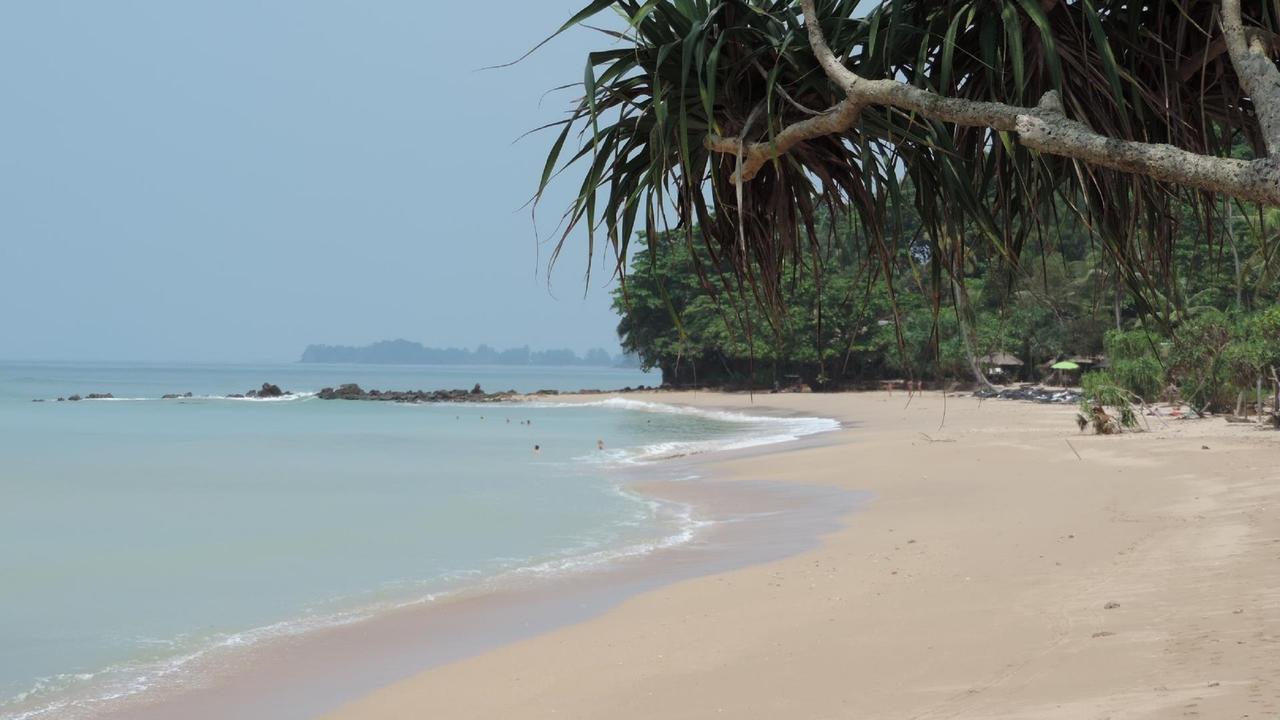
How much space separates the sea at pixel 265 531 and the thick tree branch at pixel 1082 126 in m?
6.08

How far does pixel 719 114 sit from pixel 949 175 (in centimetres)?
58

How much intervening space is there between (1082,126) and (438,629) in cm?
690

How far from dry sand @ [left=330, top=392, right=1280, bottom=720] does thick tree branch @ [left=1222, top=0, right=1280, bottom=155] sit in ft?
7.57

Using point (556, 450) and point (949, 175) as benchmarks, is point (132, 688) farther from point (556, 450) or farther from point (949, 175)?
point (556, 450)

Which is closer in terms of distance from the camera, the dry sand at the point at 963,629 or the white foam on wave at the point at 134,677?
the dry sand at the point at 963,629

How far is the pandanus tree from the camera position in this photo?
7.51 ft

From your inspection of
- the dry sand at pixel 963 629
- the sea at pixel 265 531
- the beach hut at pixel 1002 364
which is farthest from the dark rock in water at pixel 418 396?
the dry sand at pixel 963 629

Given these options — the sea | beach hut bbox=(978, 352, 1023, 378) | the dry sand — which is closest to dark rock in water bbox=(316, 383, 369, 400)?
the sea

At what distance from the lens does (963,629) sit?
6012 mm

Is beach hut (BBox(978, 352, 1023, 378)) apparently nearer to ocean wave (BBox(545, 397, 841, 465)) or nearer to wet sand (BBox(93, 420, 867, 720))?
ocean wave (BBox(545, 397, 841, 465))

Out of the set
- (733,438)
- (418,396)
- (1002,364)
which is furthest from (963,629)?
(418,396)

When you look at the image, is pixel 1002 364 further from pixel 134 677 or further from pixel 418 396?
pixel 134 677

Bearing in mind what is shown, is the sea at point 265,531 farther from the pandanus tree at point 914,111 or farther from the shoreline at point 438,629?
the pandanus tree at point 914,111

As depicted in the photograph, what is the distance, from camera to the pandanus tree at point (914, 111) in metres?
2.29
